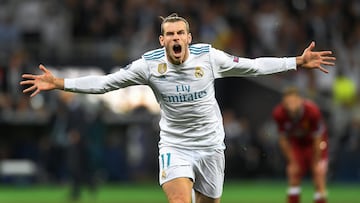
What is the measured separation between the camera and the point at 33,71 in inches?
1030

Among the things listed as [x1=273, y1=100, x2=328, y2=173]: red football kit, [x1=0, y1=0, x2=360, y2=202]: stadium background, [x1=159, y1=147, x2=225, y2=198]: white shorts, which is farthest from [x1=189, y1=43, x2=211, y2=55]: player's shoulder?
[x1=0, y1=0, x2=360, y2=202]: stadium background

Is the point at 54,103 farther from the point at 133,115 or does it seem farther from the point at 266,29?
Answer: the point at 266,29

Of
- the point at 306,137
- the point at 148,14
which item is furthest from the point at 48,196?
the point at 148,14

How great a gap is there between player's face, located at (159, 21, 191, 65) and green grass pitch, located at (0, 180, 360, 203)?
28.6ft

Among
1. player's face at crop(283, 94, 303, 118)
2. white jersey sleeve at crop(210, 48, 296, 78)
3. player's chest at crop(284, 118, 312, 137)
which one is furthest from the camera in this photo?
player's chest at crop(284, 118, 312, 137)

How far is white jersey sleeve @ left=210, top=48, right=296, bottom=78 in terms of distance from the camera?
441 inches

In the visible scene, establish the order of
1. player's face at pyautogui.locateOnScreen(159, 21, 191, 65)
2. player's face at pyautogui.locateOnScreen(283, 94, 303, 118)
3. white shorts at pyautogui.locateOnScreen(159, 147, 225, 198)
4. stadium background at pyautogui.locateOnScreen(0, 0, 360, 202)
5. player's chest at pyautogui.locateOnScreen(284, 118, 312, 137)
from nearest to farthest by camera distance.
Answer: player's face at pyautogui.locateOnScreen(159, 21, 191, 65) → white shorts at pyautogui.locateOnScreen(159, 147, 225, 198) → player's face at pyautogui.locateOnScreen(283, 94, 303, 118) → player's chest at pyautogui.locateOnScreen(284, 118, 312, 137) → stadium background at pyautogui.locateOnScreen(0, 0, 360, 202)

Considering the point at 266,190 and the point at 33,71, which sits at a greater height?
the point at 33,71

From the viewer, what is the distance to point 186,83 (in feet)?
36.4

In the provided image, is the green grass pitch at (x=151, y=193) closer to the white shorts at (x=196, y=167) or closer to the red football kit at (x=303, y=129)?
the red football kit at (x=303, y=129)

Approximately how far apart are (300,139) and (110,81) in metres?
7.14

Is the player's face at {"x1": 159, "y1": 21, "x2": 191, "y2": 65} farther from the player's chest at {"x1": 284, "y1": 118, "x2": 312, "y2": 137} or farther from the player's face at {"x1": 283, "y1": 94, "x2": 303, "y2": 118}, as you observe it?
the player's chest at {"x1": 284, "y1": 118, "x2": 312, "y2": 137}

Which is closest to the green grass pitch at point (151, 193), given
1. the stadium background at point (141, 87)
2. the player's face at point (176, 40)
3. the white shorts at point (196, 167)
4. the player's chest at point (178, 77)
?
the stadium background at point (141, 87)

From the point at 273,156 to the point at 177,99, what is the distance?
15.0 meters
